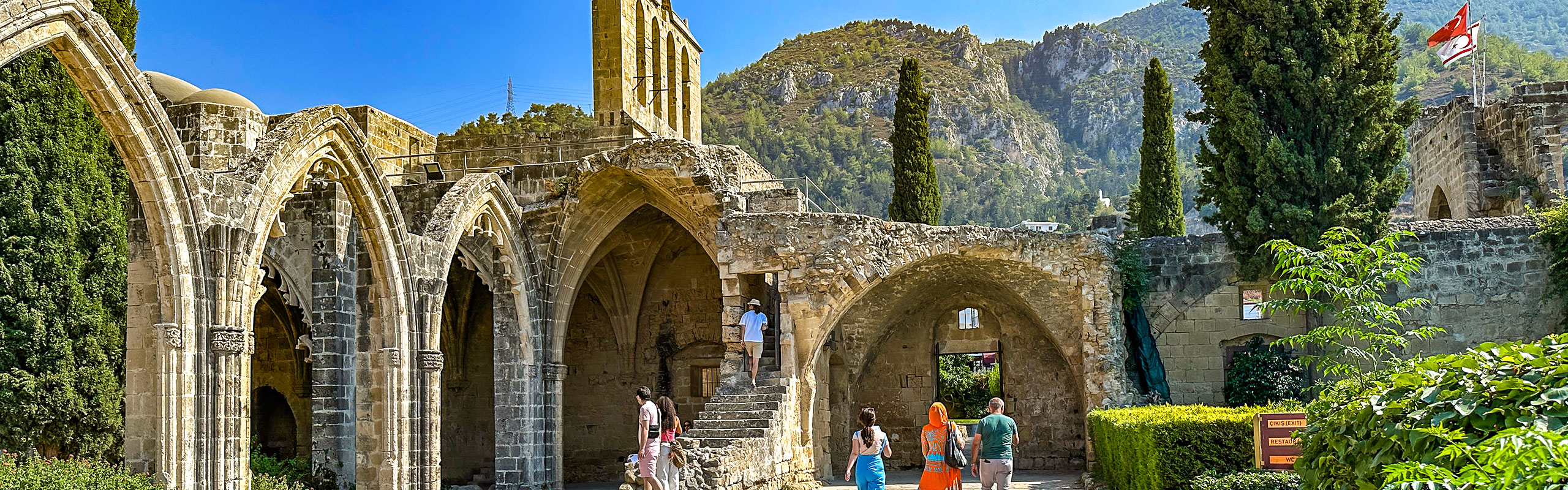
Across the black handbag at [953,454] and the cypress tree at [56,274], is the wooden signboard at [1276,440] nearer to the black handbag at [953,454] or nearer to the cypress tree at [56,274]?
the black handbag at [953,454]

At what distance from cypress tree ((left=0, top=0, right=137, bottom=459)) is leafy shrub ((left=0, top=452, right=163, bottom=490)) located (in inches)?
76.2

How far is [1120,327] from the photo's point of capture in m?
15.6

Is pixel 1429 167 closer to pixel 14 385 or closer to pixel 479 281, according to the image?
pixel 479 281

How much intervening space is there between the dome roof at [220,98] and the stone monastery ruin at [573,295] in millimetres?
65

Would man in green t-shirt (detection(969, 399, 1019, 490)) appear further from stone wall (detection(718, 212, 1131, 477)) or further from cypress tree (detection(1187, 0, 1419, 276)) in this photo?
cypress tree (detection(1187, 0, 1419, 276))

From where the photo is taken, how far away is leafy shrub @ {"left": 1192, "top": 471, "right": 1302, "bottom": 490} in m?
9.88

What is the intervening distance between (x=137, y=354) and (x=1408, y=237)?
46.3 ft

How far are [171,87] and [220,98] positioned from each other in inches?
37.0

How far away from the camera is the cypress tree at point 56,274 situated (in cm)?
1316

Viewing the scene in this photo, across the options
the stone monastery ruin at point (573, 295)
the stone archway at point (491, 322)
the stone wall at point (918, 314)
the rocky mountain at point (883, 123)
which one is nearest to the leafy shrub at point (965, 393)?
the stone wall at point (918, 314)

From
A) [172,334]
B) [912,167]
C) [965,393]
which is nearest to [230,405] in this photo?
[172,334]

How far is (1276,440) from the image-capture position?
9281mm

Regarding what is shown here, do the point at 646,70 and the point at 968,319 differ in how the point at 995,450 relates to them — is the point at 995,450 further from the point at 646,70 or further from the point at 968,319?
the point at 968,319

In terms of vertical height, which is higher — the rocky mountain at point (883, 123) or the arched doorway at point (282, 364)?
the rocky mountain at point (883, 123)
